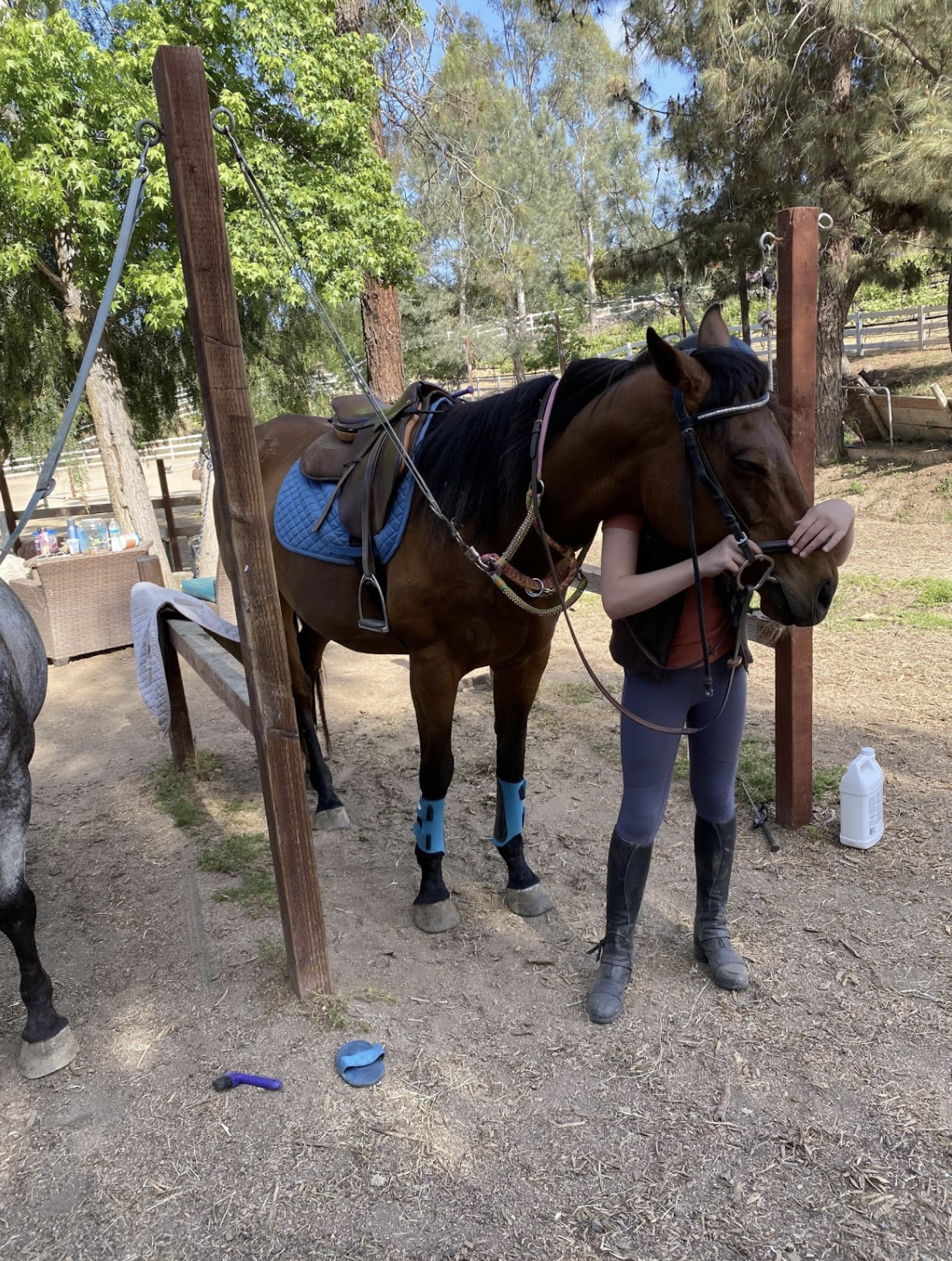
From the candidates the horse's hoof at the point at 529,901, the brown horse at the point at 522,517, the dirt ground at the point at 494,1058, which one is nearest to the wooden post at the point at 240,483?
the dirt ground at the point at 494,1058

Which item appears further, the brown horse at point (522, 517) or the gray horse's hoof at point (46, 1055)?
the gray horse's hoof at point (46, 1055)

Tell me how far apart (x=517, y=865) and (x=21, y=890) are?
4.99ft

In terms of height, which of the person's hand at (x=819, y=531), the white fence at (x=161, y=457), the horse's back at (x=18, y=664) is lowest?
the horse's back at (x=18, y=664)

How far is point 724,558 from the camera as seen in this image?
5.85 ft

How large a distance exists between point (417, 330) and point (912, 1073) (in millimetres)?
27372

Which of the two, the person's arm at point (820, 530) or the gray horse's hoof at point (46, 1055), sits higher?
the person's arm at point (820, 530)

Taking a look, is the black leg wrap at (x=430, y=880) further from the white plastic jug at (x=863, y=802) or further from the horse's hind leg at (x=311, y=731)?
the white plastic jug at (x=863, y=802)

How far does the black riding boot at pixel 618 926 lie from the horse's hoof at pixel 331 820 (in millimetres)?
1517

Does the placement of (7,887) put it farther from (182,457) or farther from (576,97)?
(576,97)

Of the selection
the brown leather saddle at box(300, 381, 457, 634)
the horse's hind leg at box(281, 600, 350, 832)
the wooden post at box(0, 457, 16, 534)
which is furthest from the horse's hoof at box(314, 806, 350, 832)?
the wooden post at box(0, 457, 16, 534)

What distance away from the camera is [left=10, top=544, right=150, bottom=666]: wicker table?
21.8 feet

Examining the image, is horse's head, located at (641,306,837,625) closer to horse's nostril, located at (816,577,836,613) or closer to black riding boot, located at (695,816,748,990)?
horse's nostril, located at (816,577,836,613)

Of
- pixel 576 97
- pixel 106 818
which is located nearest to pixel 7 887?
pixel 106 818

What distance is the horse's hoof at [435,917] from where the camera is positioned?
2775 millimetres
